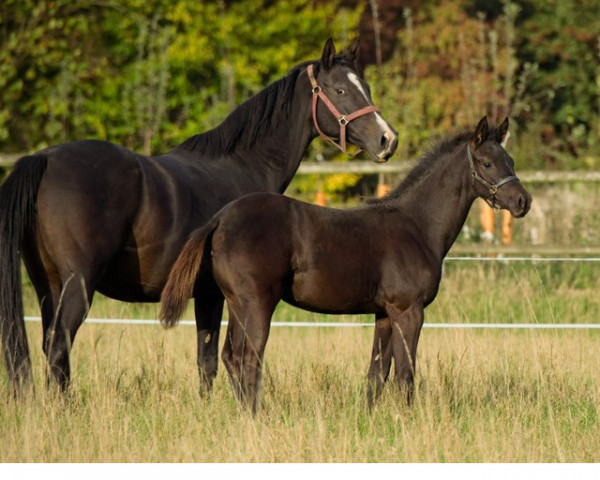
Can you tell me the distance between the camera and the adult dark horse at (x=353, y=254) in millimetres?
5688

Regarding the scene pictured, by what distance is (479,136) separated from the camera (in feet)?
20.2

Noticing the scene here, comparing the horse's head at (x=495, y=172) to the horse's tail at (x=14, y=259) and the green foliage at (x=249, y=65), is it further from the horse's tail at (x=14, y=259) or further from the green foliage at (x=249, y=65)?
the green foliage at (x=249, y=65)

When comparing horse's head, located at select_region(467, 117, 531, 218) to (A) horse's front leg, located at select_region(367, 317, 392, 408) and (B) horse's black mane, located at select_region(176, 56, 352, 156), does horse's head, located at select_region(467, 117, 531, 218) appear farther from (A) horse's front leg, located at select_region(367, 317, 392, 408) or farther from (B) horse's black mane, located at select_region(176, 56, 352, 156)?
(B) horse's black mane, located at select_region(176, 56, 352, 156)

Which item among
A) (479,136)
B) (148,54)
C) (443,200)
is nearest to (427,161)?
(443,200)

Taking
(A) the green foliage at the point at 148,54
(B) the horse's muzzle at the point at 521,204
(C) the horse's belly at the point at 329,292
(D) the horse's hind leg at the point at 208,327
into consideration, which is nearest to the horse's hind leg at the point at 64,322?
(D) the horse's hind leg at the point at 208,327

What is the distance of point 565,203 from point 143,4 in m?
10.7

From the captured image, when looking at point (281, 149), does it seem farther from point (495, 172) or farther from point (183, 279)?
point (183, 279)

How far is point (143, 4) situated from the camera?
20234 mm

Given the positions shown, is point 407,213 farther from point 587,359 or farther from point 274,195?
point 587,359

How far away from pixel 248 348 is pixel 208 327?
48.8 inches

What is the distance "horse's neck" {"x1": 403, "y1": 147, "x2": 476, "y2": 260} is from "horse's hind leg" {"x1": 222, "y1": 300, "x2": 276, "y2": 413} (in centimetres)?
105

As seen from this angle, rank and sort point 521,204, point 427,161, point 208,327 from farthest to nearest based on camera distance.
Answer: point 208,327 → point 427,161 → point 521,204
